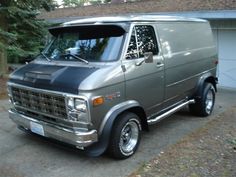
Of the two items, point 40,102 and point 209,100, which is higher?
point 40,102

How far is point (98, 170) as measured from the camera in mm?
4695

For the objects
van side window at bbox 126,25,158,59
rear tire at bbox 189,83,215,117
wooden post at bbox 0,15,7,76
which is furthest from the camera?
wooden post at bbox 0,15,7,76

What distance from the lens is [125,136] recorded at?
16.8 feet

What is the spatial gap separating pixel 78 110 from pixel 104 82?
0.55 m

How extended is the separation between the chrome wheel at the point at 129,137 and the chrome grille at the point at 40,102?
3.47 feet

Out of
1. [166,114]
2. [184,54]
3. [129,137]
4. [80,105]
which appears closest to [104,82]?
[80,105]

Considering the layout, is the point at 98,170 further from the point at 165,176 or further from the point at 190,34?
the point at 190,34

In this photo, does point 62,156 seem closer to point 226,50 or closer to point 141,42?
point 141,42

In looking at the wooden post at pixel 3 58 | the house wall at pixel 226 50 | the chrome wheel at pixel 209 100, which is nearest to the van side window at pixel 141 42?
the chrome wheel at pixel 209 100

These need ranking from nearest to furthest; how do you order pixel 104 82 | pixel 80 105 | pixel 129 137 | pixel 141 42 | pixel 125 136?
pixel 80 105 < pixel 104 82 < pixel 125 136 < pixel 129 137 < pixel 141 42

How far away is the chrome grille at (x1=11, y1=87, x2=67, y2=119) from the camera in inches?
181

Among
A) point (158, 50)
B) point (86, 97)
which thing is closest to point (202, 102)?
point (158, 50)

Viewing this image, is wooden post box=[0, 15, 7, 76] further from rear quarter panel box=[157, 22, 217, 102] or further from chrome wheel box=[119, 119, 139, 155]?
chrome wheel box=[119, 119, 139, 155]

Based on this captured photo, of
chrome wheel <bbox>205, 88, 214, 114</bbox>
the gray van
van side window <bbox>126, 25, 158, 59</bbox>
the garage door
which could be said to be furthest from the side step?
the garage door
